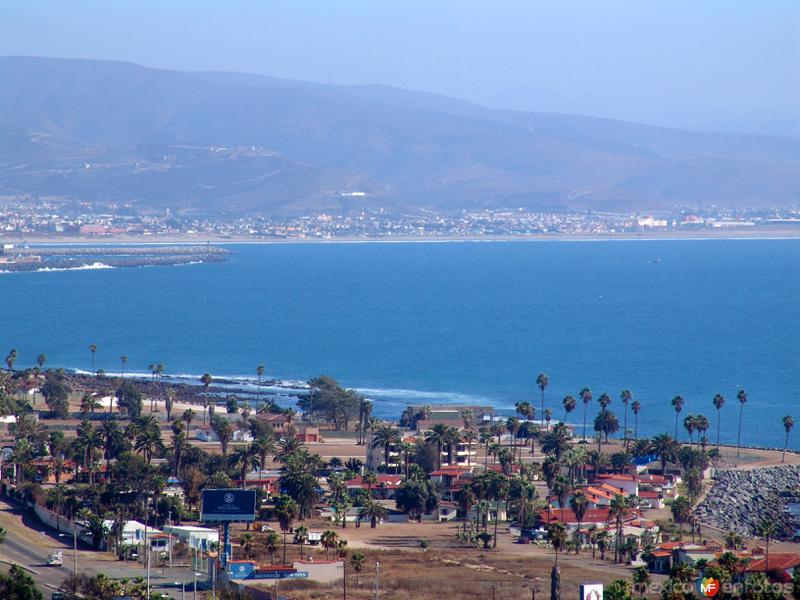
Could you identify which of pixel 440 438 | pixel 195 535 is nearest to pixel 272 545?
pixel 195 535

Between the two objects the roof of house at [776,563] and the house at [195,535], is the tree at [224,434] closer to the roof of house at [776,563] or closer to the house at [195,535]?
the house at [195,535]

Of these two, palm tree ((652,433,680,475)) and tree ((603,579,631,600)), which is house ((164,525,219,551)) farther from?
palm tree ((652,433,680,475))

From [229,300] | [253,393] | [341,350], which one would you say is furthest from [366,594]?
[229,300]

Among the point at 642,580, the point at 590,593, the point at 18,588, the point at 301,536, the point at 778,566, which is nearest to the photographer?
the point at 590,593

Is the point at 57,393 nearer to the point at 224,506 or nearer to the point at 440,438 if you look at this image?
the point at 440,438

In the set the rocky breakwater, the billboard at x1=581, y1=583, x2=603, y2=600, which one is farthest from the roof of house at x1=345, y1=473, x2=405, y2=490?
the billboard at x1=581, y1=583, x2=603, y2=600

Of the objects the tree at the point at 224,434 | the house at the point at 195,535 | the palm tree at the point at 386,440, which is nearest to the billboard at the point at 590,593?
the house at the point at 195,535
